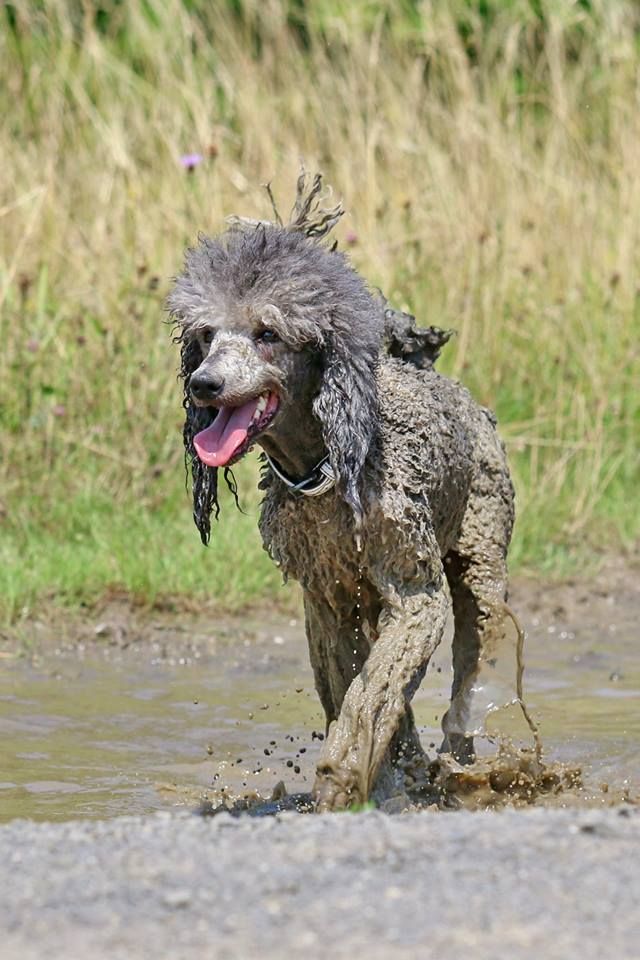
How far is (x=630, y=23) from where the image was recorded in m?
10.4

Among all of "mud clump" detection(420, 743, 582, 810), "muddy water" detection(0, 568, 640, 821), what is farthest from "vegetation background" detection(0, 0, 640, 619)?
"mud clump" detection(420, 743, 582, 810)

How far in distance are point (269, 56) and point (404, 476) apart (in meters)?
5.54

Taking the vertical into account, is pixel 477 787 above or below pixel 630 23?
below

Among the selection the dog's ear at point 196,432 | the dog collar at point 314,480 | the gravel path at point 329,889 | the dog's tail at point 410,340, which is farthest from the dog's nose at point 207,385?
the gravel path at point 329,889

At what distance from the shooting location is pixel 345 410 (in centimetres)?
438

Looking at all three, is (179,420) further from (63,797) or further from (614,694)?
(63,797)

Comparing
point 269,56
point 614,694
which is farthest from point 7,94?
point 614,694

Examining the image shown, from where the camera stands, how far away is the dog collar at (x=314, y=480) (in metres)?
4.46

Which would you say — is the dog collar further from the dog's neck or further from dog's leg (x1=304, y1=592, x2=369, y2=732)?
dog's leg (x1=304, y1=592, x2=369, y2=732)

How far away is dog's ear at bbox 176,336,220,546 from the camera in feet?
15.1

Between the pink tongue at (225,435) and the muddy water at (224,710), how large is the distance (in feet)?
4.25

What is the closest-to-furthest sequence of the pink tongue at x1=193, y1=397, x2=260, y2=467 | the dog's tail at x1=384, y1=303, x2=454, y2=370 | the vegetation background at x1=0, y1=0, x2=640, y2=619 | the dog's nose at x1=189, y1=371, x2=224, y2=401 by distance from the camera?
the dog's nose at x1=189, y1=371, x2=224, y2=401 → the pink tongue at x1=193, y1=397, x2=260, y2=467 → the dog's tail at x1=384, y1=303, x2=454, y2=370 → the vegetation background at x1=0, y1=0, x2=640, y2=619

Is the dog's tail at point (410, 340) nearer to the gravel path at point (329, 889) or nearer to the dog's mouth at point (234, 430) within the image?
the dog's mouth at point (234, 430)

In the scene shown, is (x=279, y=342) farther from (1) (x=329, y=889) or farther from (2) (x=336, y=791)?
(1) (x=329, y=889)
